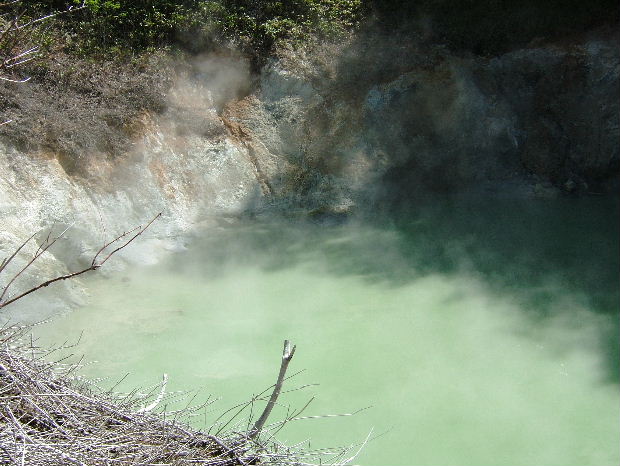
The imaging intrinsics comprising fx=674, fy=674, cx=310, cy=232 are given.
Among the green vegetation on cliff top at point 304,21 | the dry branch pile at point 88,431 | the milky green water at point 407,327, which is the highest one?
the green vegetation on cliff top at point 304,21

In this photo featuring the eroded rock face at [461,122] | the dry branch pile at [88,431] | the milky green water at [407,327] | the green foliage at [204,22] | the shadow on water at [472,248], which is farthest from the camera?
the eroded rock face at [461,122]

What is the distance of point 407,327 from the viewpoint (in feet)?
19.2

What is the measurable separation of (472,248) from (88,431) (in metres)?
5.37

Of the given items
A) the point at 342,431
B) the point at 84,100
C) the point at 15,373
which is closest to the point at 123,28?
the point at 84,100

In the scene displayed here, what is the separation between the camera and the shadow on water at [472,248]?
632 centimetres

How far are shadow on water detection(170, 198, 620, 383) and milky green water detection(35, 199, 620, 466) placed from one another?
0.02m

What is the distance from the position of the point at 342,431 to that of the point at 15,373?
2.55m

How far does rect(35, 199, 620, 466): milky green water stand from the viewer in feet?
15.0

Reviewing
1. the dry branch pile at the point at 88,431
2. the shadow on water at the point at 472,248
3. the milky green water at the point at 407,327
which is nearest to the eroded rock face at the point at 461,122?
the shadow on water at the point at 472,248

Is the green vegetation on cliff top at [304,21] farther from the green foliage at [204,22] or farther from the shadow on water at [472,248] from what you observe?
the shadow on water at [472,248]

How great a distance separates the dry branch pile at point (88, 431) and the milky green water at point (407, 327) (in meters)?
1.94

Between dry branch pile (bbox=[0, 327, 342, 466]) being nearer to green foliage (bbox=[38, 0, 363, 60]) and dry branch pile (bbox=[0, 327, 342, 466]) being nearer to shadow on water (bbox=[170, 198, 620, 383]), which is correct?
shadow on water (bbox=[170, 198, 620, 383])

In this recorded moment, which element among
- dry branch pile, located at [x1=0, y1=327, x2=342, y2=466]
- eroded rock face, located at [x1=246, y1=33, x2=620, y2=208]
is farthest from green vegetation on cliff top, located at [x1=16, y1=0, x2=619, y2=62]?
dry branch pile, located at [x1=0, y1=327, x2=342, y2=466]

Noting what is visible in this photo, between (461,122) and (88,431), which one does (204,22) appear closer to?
(461,122)
